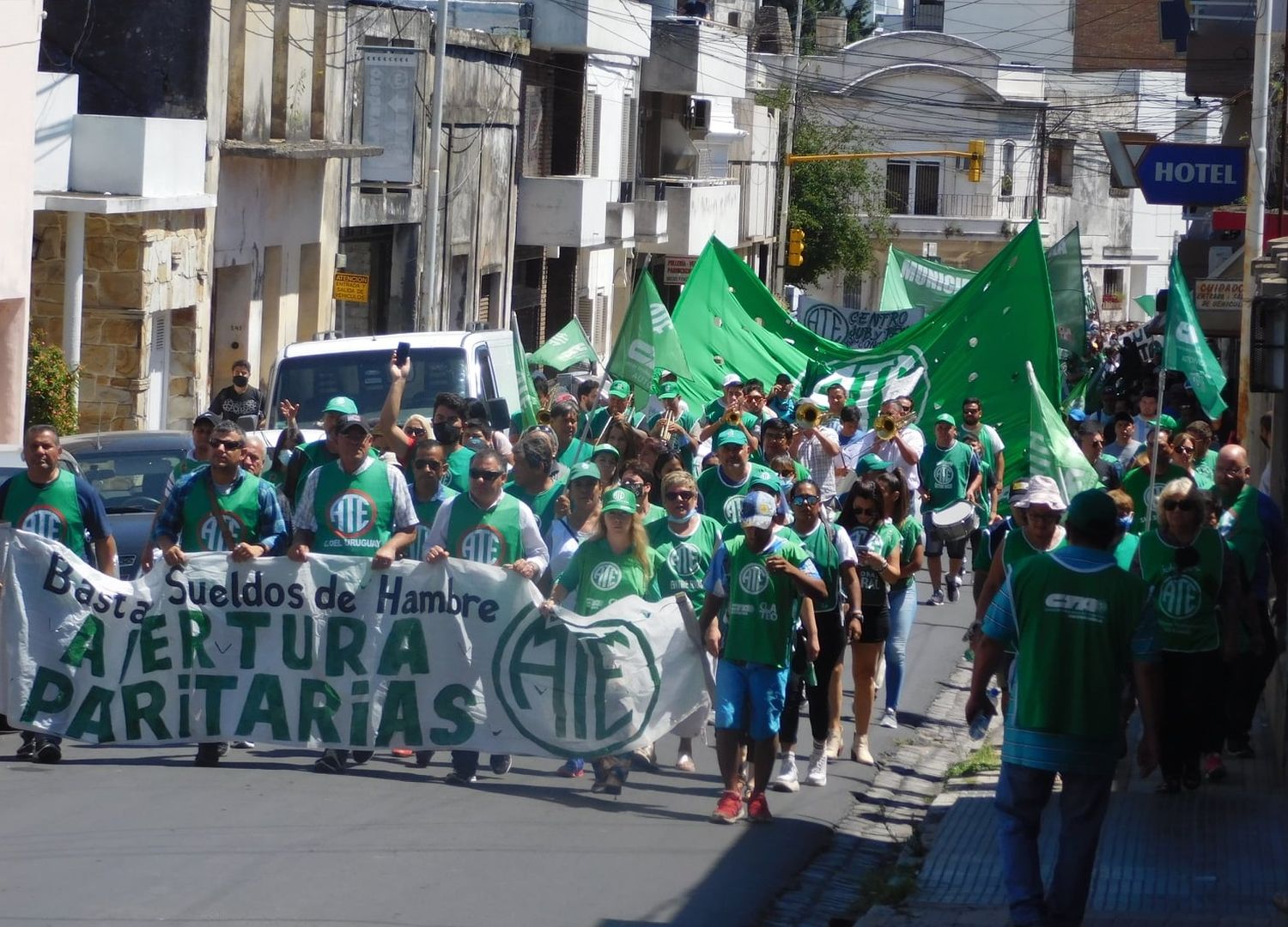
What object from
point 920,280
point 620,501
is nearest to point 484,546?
point 620,501

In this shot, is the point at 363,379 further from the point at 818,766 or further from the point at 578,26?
the point at 578,26

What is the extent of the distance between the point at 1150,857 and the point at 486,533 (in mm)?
3407

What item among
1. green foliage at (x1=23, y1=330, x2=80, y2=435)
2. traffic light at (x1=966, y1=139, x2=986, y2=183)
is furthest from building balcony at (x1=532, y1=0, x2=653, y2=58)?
green foliage at (x1=23, y1=330, x2=80, y2=435)

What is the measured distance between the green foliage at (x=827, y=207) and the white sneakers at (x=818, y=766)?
156ft

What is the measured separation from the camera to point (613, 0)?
3853 centimetres

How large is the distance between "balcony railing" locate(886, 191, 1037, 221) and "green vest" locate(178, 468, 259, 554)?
55.5 m

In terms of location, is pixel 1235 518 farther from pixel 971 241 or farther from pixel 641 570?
pixel 971 241

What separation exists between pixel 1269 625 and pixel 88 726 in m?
5.87

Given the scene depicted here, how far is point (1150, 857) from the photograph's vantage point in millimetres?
8438

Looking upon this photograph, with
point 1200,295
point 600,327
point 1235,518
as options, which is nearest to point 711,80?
point 600,327

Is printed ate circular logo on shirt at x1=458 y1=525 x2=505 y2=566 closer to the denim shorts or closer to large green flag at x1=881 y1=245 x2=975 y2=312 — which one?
the denim shorts

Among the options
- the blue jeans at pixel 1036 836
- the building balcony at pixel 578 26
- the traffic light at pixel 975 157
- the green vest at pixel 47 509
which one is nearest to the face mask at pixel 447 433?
the green vest at pixel 47 509

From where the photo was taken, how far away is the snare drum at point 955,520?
16.1 metres

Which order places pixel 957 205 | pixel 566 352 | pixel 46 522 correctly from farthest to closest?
pixel 957 205
pixel 566 352
pixel 46 522
